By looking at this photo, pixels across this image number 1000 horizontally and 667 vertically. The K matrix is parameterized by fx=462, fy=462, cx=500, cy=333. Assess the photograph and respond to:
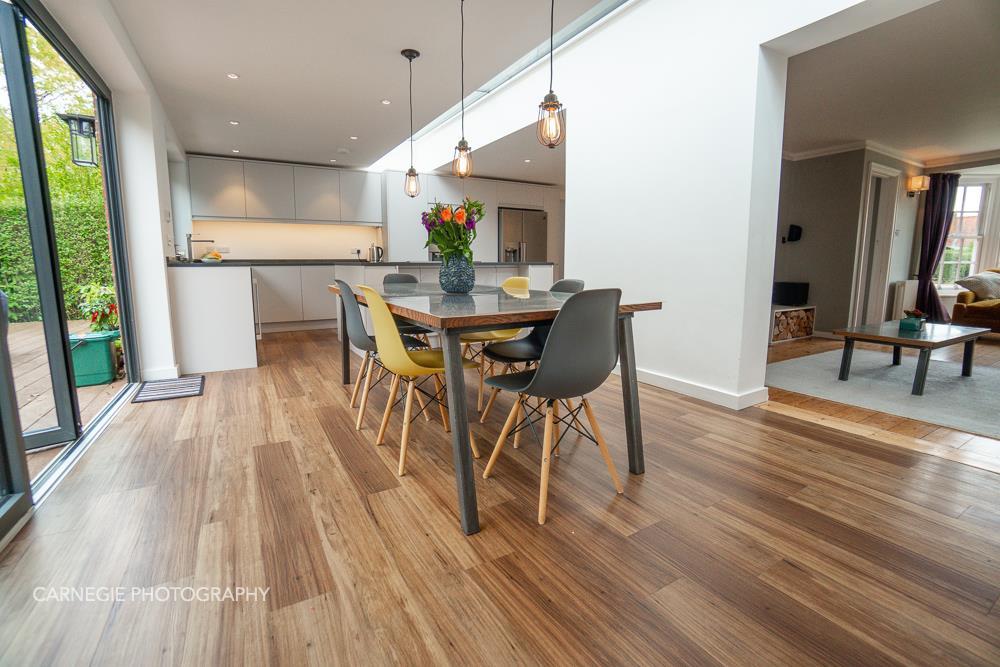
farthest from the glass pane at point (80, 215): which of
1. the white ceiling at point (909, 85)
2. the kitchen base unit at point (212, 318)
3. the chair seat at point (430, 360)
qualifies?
the white ceiling at point (909, 85)

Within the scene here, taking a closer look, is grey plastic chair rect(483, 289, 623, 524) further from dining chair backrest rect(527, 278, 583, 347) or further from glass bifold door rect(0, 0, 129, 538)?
glass bifold door rect(0, 0, 129, 538)

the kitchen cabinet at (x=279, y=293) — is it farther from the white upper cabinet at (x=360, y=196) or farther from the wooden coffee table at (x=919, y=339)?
the wooden coffee table at (x=919, y=339)

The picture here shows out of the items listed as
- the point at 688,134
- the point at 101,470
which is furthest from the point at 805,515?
the point at 101,470

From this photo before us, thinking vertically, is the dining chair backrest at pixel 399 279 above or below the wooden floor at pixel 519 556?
above

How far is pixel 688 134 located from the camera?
9.80 feet

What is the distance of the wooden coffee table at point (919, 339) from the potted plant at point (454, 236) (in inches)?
120

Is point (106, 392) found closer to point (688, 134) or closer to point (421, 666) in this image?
point (421, 666)

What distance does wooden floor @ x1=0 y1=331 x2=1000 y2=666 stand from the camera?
1145 mm

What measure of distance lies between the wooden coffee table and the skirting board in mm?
1174

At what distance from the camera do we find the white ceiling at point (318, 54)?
8.73 feet

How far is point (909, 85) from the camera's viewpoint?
3.84 m

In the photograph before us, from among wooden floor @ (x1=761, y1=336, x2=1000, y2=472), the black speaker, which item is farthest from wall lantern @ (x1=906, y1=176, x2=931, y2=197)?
wooden floor @ (x1=761, y1=336, x2=1000, y2=472)

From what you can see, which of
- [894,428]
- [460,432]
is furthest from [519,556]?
[894,428]

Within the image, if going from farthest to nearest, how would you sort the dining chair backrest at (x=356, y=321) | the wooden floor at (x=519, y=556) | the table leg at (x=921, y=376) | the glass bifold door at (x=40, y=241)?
the table leg at (x=921, y=376) → the dining chair backrest at (x=356, y=321) → the glass bifold door at (x=40, y=241) → the wooden floor at (x=519, y=556)
